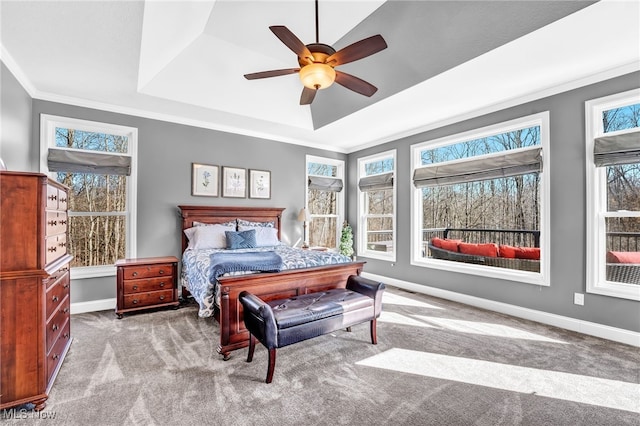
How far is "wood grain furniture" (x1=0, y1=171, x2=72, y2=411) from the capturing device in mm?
1807

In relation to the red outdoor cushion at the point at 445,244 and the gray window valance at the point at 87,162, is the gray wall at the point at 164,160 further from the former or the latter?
the red outdoor cushion at the point at 445,244

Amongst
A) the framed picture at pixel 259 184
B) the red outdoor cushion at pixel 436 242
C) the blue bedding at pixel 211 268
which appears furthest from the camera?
the framed picture at pixel 259 184

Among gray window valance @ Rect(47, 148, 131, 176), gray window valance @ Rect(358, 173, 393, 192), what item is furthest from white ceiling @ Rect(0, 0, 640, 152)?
gray window valance @ Rect(358, 173, 393, 192)

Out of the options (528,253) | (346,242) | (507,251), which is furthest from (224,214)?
(528,253)

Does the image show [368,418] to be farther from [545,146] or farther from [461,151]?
[461,151]

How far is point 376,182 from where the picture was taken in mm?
5680

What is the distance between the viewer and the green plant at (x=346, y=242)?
5.81 metres

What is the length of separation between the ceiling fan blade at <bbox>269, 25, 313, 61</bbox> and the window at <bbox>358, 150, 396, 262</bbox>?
347 centimetres

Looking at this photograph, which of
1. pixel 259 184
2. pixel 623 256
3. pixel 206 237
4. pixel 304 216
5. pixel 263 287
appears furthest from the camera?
pixel 304 216

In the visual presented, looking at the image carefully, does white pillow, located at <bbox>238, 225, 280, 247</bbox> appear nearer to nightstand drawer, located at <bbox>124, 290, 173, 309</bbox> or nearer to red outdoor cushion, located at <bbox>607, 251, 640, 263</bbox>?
nightstand drawer, located at <bbox>124, 290, 173, 309</bbox>

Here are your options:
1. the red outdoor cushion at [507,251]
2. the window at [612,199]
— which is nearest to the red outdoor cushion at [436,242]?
the red outdoor cushion at [507,251]

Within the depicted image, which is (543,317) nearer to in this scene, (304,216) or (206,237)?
(304,216)

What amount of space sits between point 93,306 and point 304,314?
128 inches

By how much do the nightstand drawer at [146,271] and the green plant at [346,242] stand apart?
10.4ft
